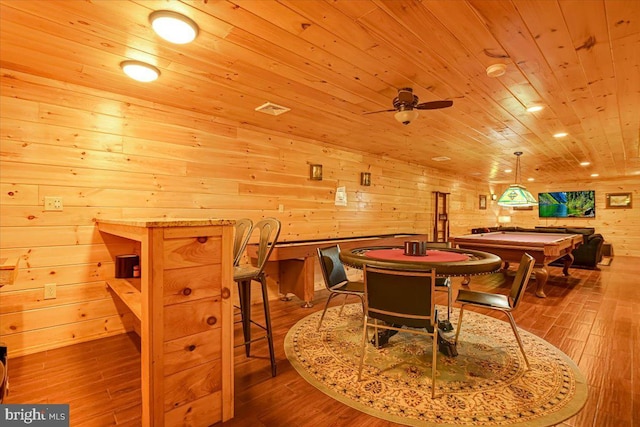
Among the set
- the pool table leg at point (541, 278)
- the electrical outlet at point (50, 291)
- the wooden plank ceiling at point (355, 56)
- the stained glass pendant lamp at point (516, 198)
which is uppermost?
the wooden plank ceiling at point (355, 56)

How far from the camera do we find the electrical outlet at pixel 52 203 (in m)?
2.59

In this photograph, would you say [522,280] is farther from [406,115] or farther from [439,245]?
[406,115]

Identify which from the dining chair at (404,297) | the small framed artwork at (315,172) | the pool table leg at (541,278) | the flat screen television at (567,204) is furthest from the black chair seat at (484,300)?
the flat screen television at (567,204)

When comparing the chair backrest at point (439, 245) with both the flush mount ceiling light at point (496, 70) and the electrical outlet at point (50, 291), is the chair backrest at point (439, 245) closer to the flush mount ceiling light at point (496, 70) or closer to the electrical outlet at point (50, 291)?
the flush mount ceiling light at point (496, 70)

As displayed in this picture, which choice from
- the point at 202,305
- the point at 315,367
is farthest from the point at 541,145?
the point at 202,305

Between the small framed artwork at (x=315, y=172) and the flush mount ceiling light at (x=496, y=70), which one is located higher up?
the flush mount ceiling light at (x=496, y=70)

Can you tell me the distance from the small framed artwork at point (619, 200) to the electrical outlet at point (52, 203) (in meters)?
Answer: 12.6

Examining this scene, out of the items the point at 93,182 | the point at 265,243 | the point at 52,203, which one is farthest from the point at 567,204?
the point at 52,203

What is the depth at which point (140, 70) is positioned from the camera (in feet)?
7.72

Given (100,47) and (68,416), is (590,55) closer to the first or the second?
(100,47)

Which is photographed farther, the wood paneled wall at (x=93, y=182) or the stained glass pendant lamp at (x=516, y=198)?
the stained glass pendant lamp at (x=516, y=198)

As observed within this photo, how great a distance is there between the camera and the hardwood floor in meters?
1.74

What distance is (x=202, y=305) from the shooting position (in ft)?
5.36

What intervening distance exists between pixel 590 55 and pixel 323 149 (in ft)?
10.6
